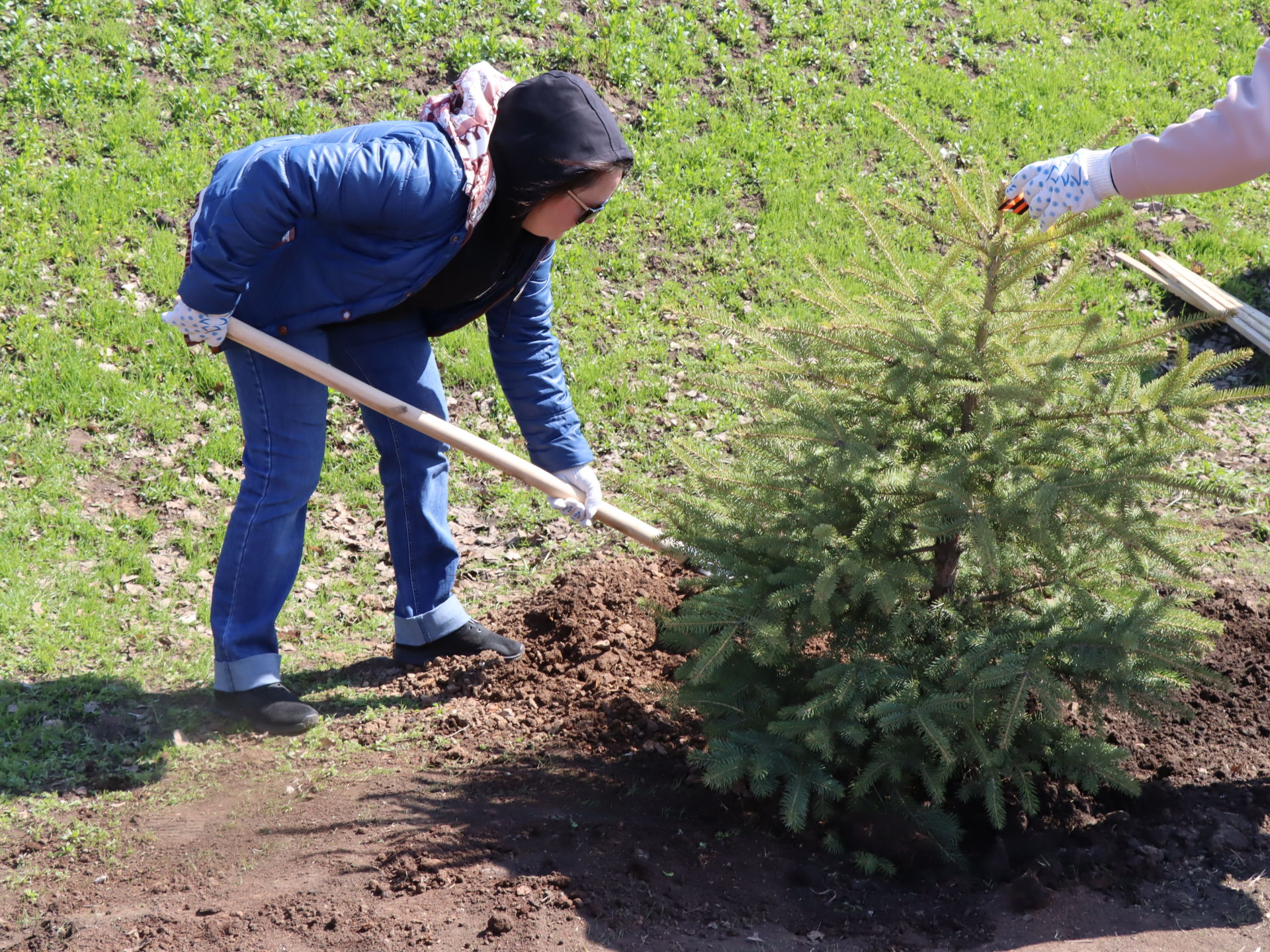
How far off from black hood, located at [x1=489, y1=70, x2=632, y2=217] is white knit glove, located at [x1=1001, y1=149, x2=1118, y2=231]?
4.10 feet

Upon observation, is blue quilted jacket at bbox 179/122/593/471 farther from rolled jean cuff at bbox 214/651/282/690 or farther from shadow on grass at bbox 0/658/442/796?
shadow on grass at bbox 0/658/442/796

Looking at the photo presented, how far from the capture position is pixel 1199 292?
668 cm

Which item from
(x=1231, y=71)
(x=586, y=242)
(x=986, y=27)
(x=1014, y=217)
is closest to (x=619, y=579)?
(x=1014, y=217)

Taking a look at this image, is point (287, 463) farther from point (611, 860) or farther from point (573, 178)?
point (611, 860)

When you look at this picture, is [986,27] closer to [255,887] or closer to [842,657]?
[842,657]

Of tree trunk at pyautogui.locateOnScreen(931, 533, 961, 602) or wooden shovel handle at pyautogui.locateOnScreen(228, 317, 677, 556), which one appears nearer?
tree trunk at pyautogui.locateOnScreen(931, 533, 961, 602)

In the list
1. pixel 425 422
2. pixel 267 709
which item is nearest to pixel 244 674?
pixel 267 709

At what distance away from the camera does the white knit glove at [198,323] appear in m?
3.29

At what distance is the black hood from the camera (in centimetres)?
315

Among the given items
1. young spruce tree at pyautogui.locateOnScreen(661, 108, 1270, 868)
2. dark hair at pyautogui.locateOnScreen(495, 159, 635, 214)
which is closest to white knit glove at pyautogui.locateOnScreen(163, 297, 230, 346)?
dark hair at pyautogui.locateOnScreen(495, 159, 635, 214)

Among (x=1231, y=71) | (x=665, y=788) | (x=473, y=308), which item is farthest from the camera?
(x=1231, y=71)

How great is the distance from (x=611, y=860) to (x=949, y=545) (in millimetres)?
1373

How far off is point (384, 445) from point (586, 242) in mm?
3078

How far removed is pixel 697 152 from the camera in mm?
7355
